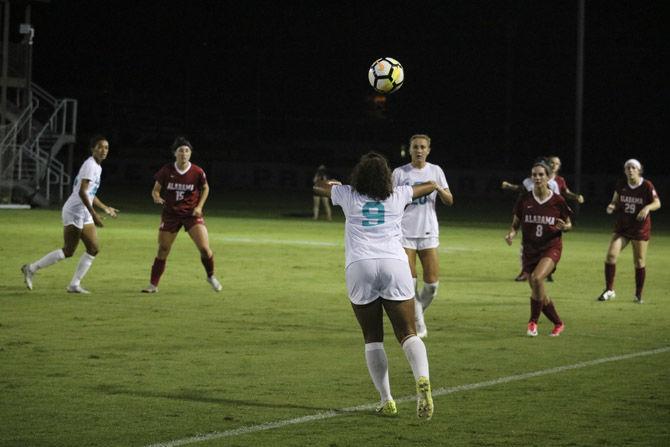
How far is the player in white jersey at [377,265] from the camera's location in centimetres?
844

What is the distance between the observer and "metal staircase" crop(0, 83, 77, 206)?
4119 centimetres

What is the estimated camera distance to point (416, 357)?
8289mm

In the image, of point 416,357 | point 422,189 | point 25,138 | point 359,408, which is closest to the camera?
point 416,357

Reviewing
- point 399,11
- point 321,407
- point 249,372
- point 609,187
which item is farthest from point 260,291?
point 399,11

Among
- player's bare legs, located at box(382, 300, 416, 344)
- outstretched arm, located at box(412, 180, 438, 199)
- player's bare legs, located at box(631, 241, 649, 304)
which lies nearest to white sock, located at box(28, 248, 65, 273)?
player's bare legs, located at box(631, 241, 649, 304)

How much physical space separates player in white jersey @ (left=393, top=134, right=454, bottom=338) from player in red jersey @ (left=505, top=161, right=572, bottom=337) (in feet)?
3.63

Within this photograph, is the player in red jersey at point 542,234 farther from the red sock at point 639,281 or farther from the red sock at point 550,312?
the red sock at point 639,281

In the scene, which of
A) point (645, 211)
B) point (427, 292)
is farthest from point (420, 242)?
point (645, 211)

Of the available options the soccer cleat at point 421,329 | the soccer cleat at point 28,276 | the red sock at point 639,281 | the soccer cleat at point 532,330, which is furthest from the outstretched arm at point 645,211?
the soccer cleat at point 28,276

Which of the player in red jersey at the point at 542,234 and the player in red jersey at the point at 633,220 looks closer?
the player in red jersey at the point at 542,234

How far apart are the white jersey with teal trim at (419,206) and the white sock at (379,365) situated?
12.9 ft

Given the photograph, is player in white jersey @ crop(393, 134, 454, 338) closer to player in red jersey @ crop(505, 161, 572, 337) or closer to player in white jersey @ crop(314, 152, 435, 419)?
player in red jersey @ crop(505, 161, 572, 337)

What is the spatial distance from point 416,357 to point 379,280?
60 cm

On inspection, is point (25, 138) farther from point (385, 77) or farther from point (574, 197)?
point (385, 77)
